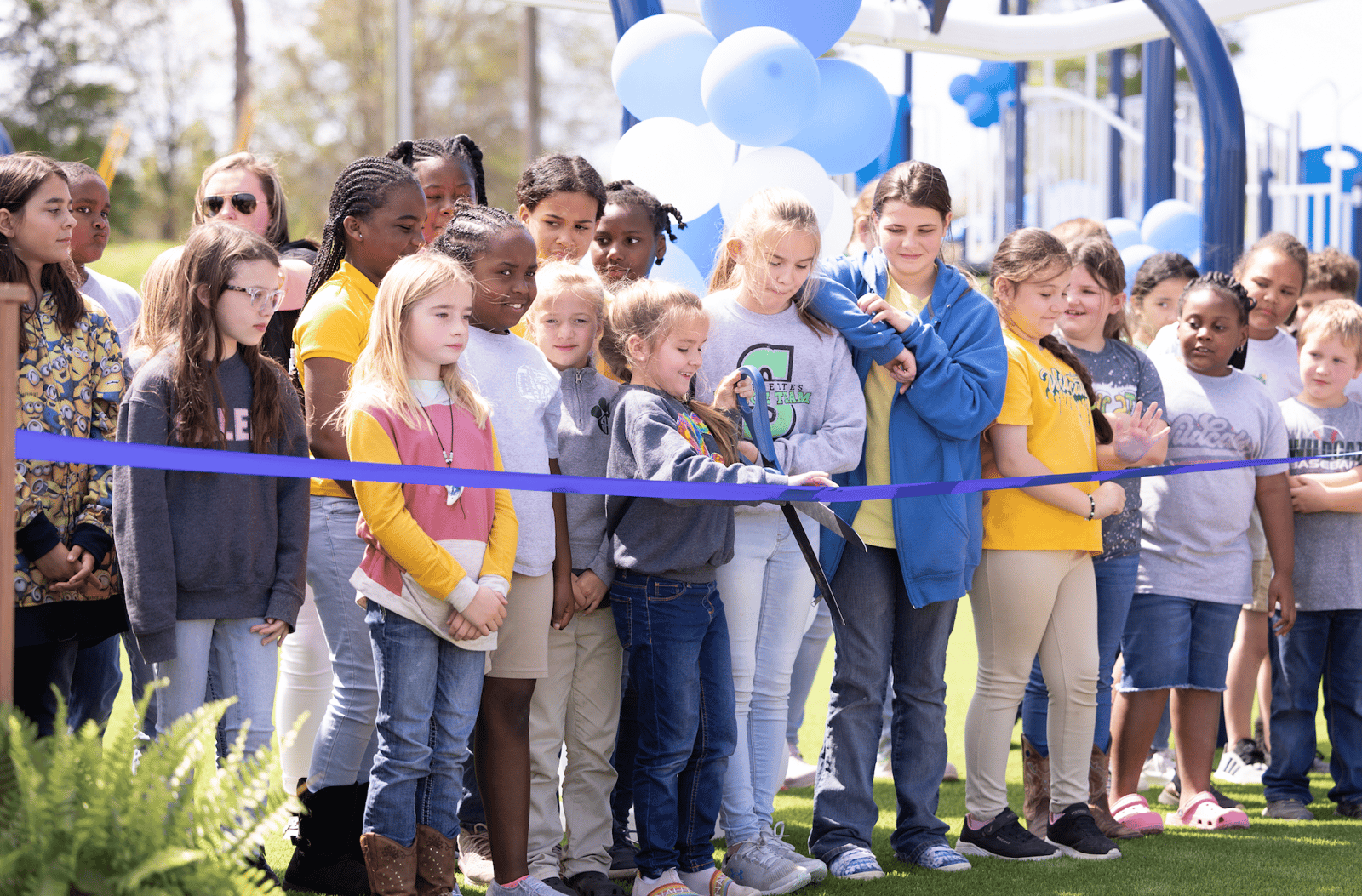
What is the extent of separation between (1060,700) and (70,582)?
2727mm

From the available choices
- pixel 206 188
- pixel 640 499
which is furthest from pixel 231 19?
pixel 640 499

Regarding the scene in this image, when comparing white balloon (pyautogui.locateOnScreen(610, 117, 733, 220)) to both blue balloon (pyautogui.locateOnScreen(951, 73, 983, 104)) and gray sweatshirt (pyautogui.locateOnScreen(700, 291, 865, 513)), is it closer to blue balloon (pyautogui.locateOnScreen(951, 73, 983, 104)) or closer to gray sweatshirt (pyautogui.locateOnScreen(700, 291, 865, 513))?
gray sweatshirt (pyautogui.locateOnScreen(700, 291, 865, 513))

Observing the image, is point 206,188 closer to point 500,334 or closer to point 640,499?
point 500,334

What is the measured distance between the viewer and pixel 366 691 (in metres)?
3.10

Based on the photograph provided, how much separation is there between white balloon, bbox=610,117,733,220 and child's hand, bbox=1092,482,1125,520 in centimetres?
177

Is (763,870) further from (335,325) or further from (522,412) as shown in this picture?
(335,325)

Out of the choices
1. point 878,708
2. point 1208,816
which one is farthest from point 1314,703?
point 878,708

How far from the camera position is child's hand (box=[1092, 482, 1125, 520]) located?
3738 millimetres

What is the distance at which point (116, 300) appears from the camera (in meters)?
4.03

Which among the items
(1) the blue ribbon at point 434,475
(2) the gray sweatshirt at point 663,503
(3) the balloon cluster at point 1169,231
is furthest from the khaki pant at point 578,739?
(3) the balloon cluster at point 1169,231

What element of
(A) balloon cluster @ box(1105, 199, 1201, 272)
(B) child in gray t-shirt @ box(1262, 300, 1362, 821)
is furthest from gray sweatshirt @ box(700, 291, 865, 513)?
(A) balloon cluster @ box(1105, 199, 1201, 272)

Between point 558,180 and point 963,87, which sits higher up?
point 963,87

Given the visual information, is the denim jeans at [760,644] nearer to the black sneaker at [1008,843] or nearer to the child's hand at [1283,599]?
the black sneaker at [1008,843]

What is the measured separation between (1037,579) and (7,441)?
2748 mm
